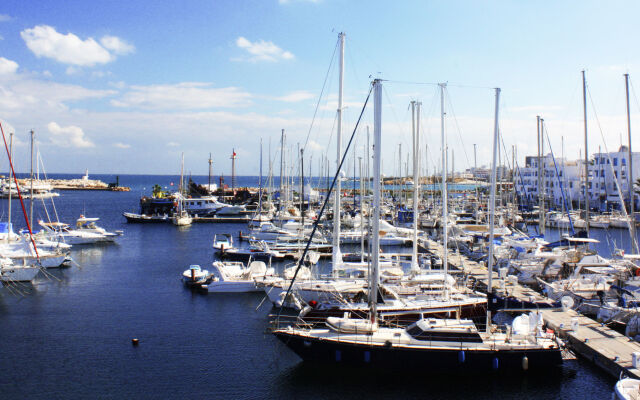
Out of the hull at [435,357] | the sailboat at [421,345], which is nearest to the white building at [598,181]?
the sailboat at [421,345]

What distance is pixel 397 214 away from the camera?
252 ft

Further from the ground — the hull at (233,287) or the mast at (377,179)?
the mast at (377,179)

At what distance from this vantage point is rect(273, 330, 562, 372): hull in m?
21.1

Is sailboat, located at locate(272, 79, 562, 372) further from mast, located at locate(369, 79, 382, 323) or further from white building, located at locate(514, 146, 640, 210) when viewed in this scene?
white building, located at locate(514, 146, 640, 210)

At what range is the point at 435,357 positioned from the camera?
2111cm

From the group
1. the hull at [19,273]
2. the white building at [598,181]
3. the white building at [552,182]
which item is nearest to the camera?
the hull at [19,273]

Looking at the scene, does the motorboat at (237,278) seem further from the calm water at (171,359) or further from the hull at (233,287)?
the calm water at (171,359)

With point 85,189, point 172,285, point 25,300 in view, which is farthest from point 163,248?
point 85,189

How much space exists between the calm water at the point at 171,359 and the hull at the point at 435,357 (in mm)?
512

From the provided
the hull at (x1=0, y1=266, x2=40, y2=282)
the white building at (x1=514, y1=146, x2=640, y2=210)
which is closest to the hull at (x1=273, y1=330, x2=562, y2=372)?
the hull at (x1=0, y1=266, x2=40, y2=282)

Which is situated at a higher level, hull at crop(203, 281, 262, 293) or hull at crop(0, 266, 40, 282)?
hull at crop(0, 266, 40, 282)

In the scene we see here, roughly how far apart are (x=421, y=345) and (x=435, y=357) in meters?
0.73

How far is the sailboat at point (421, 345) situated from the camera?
69.3 feet

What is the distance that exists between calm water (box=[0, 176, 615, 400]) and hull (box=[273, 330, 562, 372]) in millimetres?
512
